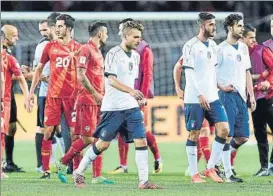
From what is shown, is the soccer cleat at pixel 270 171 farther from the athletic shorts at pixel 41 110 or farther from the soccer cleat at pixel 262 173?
the athletic shorts at pixel 41 110

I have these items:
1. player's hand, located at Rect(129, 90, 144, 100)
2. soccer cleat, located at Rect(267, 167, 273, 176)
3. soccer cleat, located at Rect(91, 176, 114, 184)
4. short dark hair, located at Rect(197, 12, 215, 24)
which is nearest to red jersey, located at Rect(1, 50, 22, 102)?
soccer cleat, located at Rect(91, 176, 114, 184)

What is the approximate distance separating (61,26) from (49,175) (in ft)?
6.11

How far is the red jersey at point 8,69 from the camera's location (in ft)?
48.5

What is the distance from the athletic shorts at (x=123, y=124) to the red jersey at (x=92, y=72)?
1062mm

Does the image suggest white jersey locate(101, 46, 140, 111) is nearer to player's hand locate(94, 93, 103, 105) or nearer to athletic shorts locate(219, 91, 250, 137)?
player's hand locate(94, 93, 103, 105)

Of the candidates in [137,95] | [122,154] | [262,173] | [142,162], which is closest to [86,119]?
[142,162]

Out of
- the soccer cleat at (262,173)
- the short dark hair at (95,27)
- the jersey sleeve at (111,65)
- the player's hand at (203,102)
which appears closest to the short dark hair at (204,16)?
the player's hand at (203,102)

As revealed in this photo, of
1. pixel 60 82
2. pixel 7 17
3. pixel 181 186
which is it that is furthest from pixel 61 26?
pixel 7 17

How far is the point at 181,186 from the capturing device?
1285 cm

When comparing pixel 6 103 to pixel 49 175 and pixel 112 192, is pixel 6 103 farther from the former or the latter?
pixel 112 192

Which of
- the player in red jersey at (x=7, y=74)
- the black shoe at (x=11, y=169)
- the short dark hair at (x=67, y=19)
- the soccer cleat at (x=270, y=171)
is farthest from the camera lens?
the black shoe at (x=11, y=169)

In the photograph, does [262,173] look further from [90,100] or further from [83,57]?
[83,57]

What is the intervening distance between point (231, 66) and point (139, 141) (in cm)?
190

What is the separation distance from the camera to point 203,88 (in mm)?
13250
